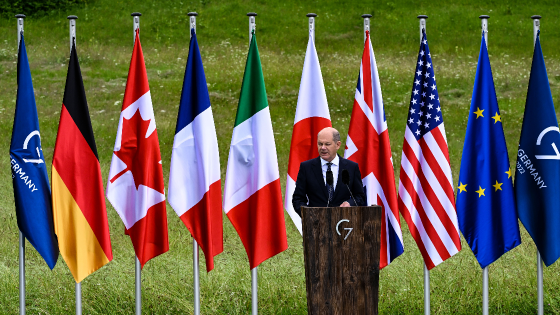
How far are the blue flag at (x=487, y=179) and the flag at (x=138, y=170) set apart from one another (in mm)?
3280

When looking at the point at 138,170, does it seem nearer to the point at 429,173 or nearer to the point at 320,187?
the point at 320,187

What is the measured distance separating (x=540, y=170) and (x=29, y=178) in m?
5.23

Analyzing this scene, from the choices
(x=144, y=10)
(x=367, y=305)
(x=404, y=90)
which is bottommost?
(x=367, y=305)

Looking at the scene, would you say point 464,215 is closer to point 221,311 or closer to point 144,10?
point 221,311

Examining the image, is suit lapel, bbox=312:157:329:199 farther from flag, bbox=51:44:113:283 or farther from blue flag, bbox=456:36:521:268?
flag, bbox=51:44:113:283

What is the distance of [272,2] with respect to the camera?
3400 centimetres

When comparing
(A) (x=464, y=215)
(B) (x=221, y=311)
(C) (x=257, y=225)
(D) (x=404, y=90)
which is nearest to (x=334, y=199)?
(C) (x=257, y=225)

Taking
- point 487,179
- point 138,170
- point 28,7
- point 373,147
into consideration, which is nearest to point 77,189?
point 138,170

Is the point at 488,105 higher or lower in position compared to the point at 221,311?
higher

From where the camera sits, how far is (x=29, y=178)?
6117 millimetres

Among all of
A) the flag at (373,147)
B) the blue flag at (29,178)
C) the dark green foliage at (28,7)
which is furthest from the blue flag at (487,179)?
the dark green foliage at (28,7)

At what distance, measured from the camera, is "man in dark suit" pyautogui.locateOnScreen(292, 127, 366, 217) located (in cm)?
523

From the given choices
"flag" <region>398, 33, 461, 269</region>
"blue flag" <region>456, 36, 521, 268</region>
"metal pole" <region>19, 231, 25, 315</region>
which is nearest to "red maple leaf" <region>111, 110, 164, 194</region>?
"metal pole" <region>19, 231, 25, 315</region>

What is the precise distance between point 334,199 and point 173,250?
16.8 ft
